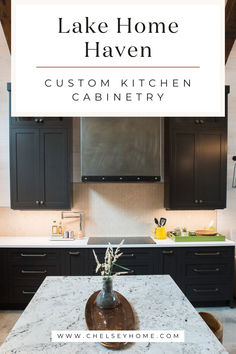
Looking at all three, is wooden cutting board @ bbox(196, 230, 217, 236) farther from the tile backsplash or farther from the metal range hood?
the metal range hood

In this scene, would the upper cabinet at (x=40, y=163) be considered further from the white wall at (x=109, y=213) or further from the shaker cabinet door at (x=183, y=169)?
the shaker cabinet door at (x=183, y=169)

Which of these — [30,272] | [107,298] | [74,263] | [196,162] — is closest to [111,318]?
[107,298]

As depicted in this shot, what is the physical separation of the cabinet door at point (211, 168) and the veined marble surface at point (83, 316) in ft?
5.10

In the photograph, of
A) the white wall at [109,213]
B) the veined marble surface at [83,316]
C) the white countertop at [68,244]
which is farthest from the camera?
the white wall at [109,213]

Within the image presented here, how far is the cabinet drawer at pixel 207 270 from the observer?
3.04 meters

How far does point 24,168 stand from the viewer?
3.09m

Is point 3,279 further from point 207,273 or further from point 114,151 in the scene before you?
point 207,273

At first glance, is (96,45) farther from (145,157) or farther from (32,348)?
(145,157)

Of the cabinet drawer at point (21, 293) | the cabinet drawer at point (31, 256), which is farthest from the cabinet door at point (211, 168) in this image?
the cabinet drawer at point (21, 293)

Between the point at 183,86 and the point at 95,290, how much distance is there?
1323 millimetres

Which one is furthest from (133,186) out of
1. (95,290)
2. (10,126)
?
(95,290)

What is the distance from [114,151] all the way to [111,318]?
2028mm

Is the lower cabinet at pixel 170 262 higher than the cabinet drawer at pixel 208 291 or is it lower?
higher

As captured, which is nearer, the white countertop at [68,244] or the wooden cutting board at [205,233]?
the white countertop at [68,244]
